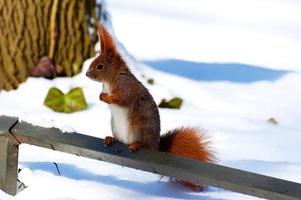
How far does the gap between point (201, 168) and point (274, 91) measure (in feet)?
11.5

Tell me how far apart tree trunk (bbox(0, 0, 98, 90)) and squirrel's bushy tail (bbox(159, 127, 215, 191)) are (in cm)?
241

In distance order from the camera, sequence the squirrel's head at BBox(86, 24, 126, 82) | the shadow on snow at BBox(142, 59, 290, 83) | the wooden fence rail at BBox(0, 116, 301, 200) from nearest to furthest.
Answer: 1. the wooden fence rail at BBox(0, 116, 301, 200)
2. the squirrel's head at BBox(86, 24, 126, 82)
3. the shadow on snow at BBox(142, 59, 290, 83)

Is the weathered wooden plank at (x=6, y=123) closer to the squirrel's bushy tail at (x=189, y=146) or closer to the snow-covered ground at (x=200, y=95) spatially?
the snow-covered ground at (x=200, y=95)

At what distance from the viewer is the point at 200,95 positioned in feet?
18.1

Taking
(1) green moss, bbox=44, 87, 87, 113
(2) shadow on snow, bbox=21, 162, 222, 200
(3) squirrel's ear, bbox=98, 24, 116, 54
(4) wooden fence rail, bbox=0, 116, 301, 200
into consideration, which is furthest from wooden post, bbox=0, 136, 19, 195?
(1) green moss, bbox=44, 87, 87, 113

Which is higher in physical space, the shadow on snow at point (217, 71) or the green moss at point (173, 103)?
the shadow on snow at point (217, 71)

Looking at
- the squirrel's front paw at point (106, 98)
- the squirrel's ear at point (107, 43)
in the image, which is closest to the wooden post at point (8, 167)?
the squirrel's front paw at point (106, 98)

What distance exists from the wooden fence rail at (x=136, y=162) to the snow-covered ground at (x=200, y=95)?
9cm

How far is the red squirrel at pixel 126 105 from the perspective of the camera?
2.79 meters

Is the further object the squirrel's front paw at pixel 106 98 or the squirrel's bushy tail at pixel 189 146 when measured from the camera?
the squirrel's bushy tail at pixel 189 146

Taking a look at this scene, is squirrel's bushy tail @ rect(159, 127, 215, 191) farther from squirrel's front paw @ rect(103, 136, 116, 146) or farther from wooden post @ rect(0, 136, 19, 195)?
wooden post @ rect(0, 136, 19, 195)

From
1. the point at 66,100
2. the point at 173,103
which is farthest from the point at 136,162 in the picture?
the point at 173,103

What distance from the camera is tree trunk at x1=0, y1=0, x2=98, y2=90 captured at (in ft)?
16.8

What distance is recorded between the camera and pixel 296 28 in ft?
29.5
